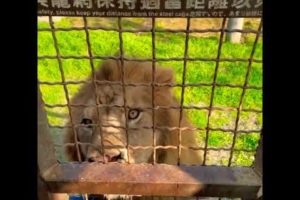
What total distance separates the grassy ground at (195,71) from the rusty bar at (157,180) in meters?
2.24

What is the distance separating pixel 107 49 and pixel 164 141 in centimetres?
301

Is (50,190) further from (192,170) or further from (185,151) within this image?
(185,151)

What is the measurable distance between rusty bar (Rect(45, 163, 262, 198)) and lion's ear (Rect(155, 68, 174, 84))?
1291 mm

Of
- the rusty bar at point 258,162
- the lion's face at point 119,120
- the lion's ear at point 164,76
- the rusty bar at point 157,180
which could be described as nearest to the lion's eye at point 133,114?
the lion's face at point 119,120

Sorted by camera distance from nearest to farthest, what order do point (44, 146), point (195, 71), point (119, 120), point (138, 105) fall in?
1. point (44, 146)
2. point (119, 120)
3. point (138, 105)
4. point (195, 71)

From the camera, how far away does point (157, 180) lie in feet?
6.93

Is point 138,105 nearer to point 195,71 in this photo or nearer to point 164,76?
point 164,76

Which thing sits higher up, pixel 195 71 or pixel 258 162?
pixel 258 162

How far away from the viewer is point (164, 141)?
339 centimetres

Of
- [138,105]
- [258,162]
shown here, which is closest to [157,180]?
[258,162]

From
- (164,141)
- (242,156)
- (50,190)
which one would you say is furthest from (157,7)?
(242,156)

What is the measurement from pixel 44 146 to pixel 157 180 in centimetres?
52

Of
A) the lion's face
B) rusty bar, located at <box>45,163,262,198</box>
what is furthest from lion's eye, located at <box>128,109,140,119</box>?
rusty bar, located at <box>45,163,262,198</box>

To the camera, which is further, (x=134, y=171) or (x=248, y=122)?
(x=248, y=122)
